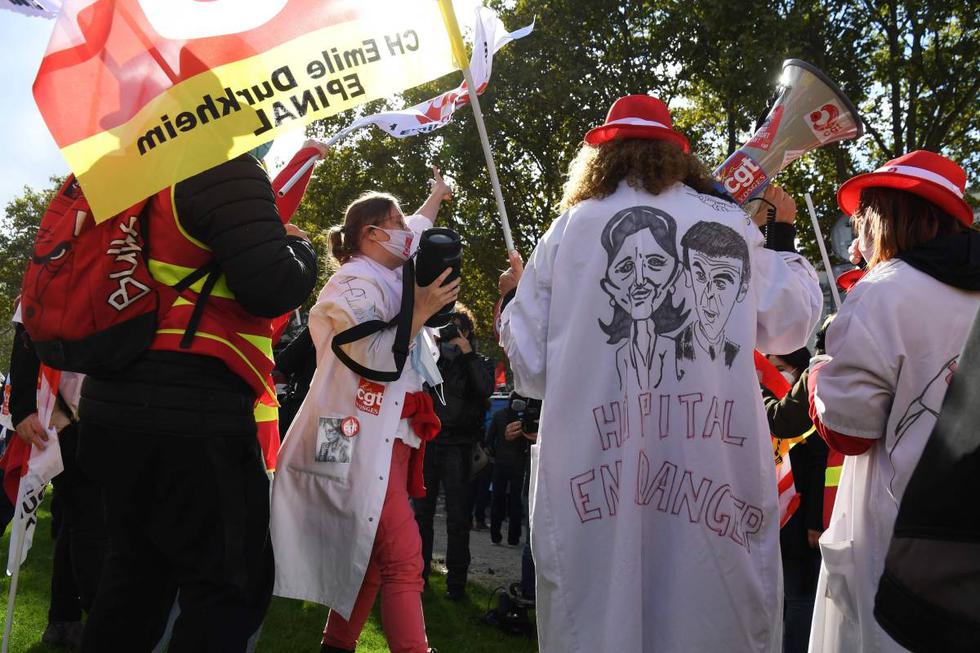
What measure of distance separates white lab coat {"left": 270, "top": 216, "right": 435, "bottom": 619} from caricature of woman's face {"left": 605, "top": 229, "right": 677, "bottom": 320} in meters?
1.27

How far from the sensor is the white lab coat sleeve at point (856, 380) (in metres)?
2.50

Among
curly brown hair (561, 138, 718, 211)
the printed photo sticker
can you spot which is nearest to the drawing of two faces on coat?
curly brown hair (561, 138, 718, 211)

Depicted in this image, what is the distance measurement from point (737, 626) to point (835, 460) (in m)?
1.69

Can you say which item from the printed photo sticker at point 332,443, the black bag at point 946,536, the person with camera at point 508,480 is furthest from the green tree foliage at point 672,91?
the black bag at point 946,536

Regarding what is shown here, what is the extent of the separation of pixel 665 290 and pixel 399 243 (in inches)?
64.0

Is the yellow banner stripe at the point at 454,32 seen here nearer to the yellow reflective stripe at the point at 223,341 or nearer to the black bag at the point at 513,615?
the yellow reflective stripe at the point at 223,341

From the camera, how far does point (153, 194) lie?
2461mm

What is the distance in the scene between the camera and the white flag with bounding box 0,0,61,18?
3.08m

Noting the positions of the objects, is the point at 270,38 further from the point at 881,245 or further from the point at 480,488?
the point at 480,488

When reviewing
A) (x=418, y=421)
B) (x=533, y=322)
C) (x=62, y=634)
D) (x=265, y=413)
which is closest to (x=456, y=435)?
(x=62, y=634)

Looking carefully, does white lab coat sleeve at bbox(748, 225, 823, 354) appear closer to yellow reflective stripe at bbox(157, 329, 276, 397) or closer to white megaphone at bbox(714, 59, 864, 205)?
white megaphone at bbox(714, 59, 864, 205)

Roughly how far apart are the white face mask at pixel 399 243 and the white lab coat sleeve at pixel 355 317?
10.0 inches

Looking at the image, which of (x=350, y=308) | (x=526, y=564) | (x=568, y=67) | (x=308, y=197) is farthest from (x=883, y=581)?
(x=308, y=197)

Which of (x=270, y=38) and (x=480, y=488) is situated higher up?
(x=270, y=38)
